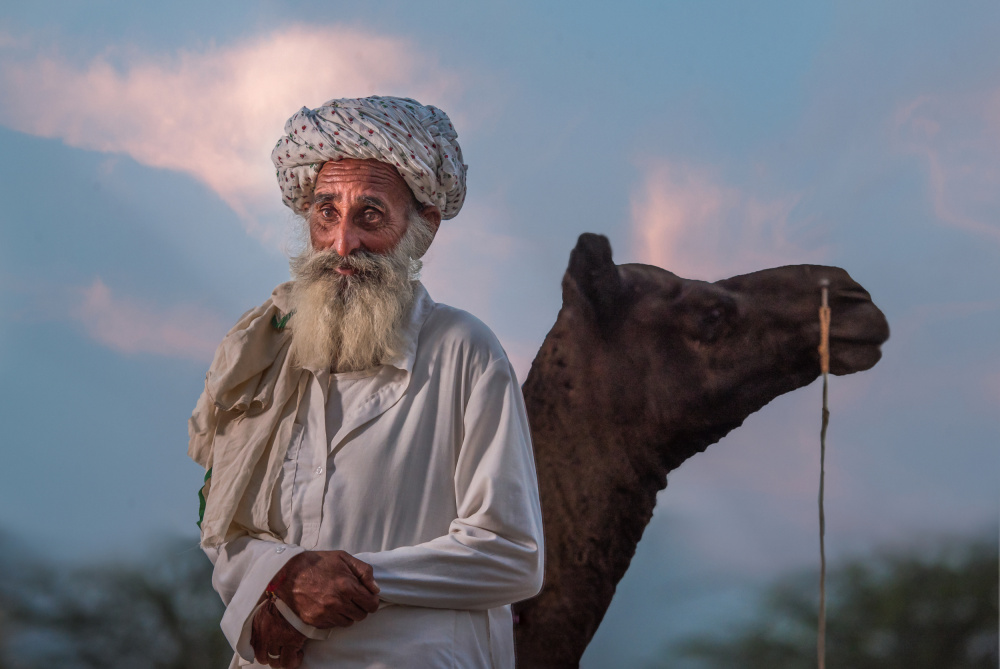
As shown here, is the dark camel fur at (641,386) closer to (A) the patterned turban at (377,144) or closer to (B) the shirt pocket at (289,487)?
(A) the patterned turban at (377,144)

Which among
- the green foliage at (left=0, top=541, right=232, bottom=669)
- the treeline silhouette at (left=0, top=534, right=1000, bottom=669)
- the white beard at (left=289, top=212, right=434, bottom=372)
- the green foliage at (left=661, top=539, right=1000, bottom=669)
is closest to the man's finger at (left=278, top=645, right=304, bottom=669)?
the white beard at (left=289, top=212, right=434, bottom=372)

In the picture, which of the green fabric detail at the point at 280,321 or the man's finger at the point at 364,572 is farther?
the green fabric detail at the point at 280,321

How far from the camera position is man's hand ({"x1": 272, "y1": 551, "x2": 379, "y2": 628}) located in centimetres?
139

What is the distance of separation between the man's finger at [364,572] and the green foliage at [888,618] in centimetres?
173

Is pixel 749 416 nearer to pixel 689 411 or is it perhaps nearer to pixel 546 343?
pixel 689 411

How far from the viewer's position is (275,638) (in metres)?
1.45

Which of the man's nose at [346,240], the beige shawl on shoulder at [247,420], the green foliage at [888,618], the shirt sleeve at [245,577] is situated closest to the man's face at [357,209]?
the man's nose at [346,240]

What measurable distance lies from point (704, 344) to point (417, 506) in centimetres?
132

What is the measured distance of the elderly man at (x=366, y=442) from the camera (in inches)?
57.0

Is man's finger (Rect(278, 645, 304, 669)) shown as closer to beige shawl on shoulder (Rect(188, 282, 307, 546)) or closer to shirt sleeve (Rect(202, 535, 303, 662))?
shirt sleeve (Rect(202, 535, 303, 662))

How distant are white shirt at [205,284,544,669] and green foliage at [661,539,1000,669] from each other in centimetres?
145

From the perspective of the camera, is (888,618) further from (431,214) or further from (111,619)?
(111,619)

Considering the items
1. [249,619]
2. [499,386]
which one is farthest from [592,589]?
[249,619]

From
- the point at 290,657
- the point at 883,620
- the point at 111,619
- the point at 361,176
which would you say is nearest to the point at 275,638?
the point at 290,657
